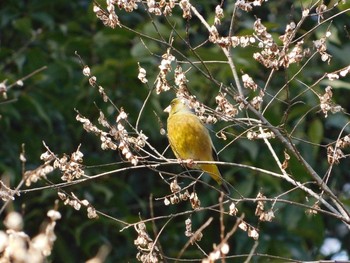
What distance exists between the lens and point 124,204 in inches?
→ 261

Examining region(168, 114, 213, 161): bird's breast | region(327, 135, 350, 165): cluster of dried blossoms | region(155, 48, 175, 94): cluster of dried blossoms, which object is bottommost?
region(168, 114, 213, 161): bird's breast

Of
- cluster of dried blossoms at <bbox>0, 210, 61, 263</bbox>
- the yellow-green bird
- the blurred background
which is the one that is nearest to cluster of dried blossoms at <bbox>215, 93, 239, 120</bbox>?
cluster of dried blossoms at <bbox>0, 210, 61, 263</bbox>

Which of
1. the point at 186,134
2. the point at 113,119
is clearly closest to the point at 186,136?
the point at 186,134

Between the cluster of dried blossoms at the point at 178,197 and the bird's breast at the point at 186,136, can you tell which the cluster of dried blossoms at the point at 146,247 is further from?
the bird's breast at the point at 186,136

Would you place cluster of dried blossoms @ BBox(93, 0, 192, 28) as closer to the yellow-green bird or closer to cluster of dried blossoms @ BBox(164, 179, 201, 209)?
cluster of dried blossoms @ BBox(164, 179, 201, 209)

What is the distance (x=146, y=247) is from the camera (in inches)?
152

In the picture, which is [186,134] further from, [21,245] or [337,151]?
[21,245]

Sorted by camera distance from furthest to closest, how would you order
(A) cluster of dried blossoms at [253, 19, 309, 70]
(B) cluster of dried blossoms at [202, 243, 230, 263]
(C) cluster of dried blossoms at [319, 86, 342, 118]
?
(C) cluster of dried blossoms at [319, 86, 342, 118] < (A) cluster of dried blossoms at [253, 19, 309, 70] < (B) cluster of dried blossoms at [202, 243, 230, 263]

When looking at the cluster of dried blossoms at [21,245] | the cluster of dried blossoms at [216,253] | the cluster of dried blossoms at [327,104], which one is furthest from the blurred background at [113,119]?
the cluster of dried blossoms at [21,245]

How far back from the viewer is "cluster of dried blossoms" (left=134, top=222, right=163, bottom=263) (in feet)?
→ 11.5

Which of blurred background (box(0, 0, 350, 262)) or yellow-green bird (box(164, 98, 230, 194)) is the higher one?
yellow-green bird (box(164, 98, 230, 194))

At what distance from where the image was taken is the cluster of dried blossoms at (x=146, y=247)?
349 cm

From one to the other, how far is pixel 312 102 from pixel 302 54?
8.53ft

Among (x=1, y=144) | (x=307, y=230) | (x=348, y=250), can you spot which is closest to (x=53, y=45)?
(x=1, y=144)
